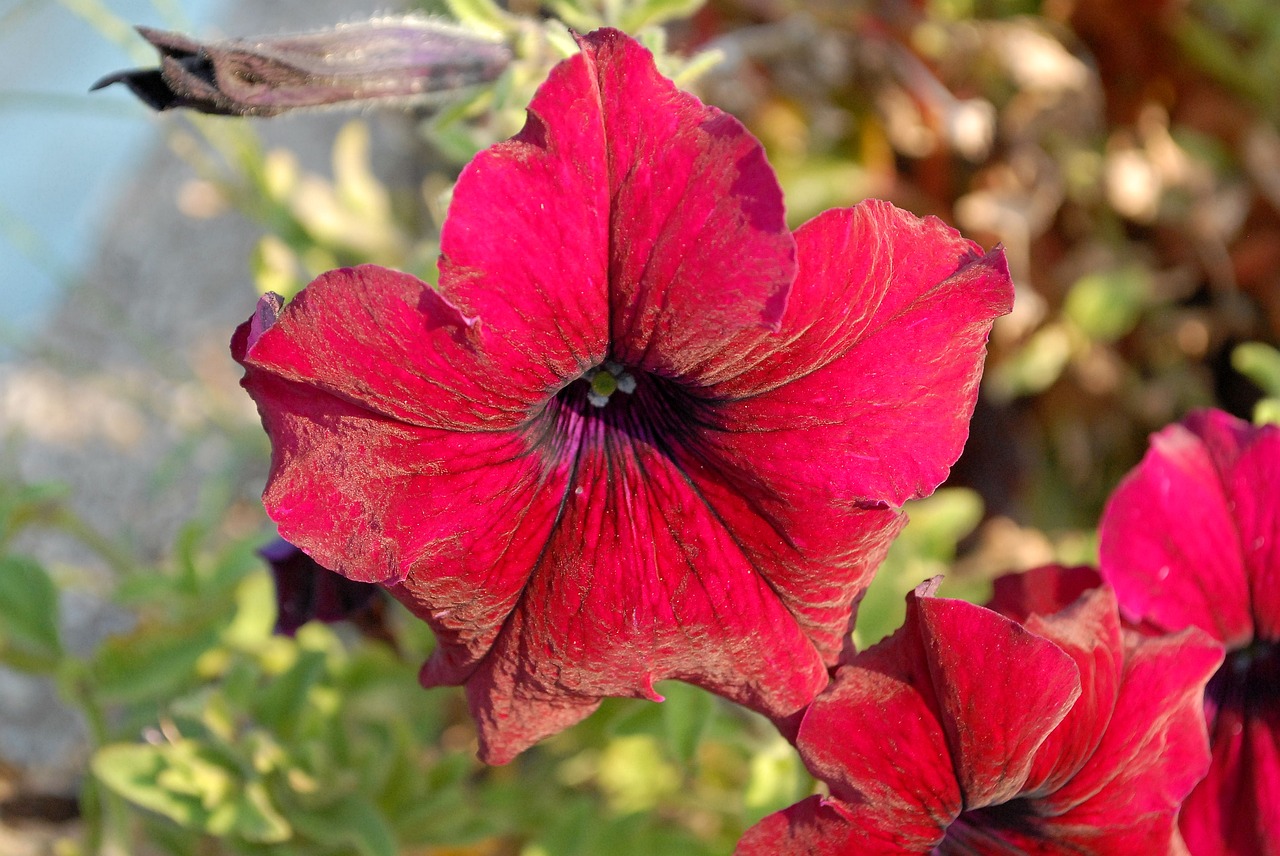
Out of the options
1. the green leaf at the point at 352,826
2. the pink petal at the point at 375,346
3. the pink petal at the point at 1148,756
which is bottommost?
the green leaf at the point at 352,826

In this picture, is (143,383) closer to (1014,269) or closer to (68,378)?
(68,378)

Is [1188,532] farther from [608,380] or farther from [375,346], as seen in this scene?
[375,346]

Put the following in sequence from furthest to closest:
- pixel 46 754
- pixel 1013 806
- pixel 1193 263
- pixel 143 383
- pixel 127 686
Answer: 1. pixel 143 383
2. pixel 1193 263
3. pixel 46 754
4. pixel 127 686
5. pixel 1013 806

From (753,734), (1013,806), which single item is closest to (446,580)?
(1013,806)

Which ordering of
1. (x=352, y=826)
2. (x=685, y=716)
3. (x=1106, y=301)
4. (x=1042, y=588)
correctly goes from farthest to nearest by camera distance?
(x=1106, y=301)
(x=352, y=826)
(x=685, y=716)
(x=1042, y=588)

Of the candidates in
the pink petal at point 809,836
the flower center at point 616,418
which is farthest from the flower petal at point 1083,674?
the flower center at point 616,418

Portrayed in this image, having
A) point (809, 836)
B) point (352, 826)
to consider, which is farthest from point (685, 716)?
point (352, 826)

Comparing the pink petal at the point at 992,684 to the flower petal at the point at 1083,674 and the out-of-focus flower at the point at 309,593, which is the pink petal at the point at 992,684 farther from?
the out-of-focus flower at the point at 309,593
